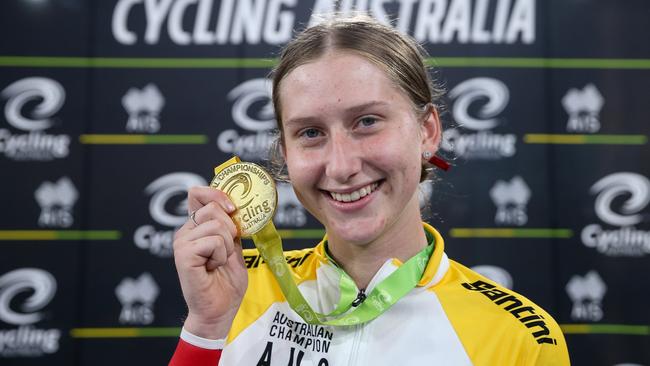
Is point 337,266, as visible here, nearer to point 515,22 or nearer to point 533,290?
point 533,290

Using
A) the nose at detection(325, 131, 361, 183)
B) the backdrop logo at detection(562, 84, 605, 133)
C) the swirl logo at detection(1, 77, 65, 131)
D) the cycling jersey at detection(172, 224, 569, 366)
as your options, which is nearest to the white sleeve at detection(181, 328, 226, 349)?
the cycling jersey at detection(172, 224, 569, 366)

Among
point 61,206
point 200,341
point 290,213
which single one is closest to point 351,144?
point 200,341

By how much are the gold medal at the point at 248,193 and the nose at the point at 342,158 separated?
0.12 m

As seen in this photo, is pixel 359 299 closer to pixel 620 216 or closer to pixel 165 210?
pixel 165 210

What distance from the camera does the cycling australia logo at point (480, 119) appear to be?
3.54 m

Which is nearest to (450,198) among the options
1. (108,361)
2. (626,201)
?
(626,201)

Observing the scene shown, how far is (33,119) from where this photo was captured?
3523 millimetres

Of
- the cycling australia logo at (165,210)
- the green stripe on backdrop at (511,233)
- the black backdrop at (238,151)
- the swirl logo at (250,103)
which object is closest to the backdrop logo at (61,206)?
the black backdrop at (238,151)

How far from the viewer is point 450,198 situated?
11.6 feet

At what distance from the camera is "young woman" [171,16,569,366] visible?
1.06 m

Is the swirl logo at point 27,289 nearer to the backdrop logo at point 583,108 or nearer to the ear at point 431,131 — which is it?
the ear at point 431,131

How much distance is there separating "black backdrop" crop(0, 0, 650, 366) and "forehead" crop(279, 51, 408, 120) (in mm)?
2437

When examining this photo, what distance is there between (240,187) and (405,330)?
0.39 metres

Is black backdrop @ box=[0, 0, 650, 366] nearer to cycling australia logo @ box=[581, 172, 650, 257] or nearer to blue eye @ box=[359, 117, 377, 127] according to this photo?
cycling australia logo @ box=[581, 172, 650, 257]
